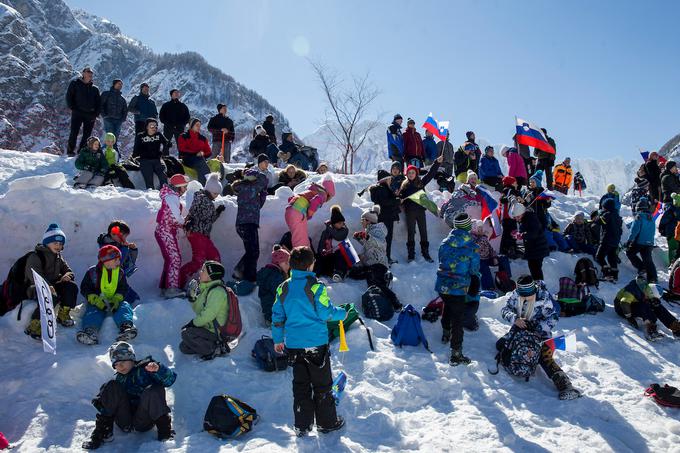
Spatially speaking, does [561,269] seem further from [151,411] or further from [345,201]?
[151,411]

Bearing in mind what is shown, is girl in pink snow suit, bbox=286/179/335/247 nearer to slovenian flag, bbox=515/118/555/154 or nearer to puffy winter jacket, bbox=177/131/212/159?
puffy winter jacket, bbox=177/131/212/159

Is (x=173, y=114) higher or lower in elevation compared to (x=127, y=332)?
higher

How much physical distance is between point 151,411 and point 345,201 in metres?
7.17

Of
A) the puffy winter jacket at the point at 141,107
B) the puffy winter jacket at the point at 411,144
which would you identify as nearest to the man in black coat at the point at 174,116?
the puffy winter jacket at the point at 141,107

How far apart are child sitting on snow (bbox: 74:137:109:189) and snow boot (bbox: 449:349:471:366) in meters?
7.74

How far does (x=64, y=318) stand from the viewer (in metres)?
6.32

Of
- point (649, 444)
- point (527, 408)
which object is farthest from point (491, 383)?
point (649, 444)

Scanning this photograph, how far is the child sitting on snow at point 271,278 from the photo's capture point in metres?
7.14

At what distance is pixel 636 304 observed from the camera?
27.7 feet

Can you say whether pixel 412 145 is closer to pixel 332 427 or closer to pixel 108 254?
pixel 108 254

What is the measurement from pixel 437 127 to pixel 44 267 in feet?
36.6

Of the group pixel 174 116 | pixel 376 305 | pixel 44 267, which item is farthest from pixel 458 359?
pixel 174 116

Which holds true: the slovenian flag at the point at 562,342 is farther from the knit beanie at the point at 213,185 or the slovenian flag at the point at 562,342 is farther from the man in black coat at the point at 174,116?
the man in black coat at the point at 174,116

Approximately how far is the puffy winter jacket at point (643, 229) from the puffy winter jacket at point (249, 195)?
8274 millimetres
